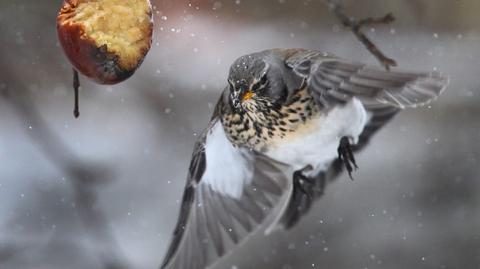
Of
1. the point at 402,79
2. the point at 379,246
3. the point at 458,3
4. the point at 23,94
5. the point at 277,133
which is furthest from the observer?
the point at 379,246

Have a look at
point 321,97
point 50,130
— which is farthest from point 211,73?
point 321,97

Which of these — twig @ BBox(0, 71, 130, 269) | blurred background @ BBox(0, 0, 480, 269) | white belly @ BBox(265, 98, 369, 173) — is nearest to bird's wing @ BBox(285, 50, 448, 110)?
white belly @ BBox(265, 98, 369, 173)

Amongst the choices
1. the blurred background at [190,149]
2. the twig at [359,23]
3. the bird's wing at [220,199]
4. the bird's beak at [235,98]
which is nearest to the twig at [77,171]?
the blurred background at [190,149]

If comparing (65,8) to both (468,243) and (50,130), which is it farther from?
(468,243)

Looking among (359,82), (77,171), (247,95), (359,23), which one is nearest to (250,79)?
(247,95)

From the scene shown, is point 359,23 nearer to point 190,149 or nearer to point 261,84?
point 261,84

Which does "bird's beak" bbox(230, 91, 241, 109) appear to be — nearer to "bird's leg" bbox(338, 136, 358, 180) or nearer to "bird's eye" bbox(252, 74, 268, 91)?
"bird's eye" bbox(252, 74, 268, 91)
